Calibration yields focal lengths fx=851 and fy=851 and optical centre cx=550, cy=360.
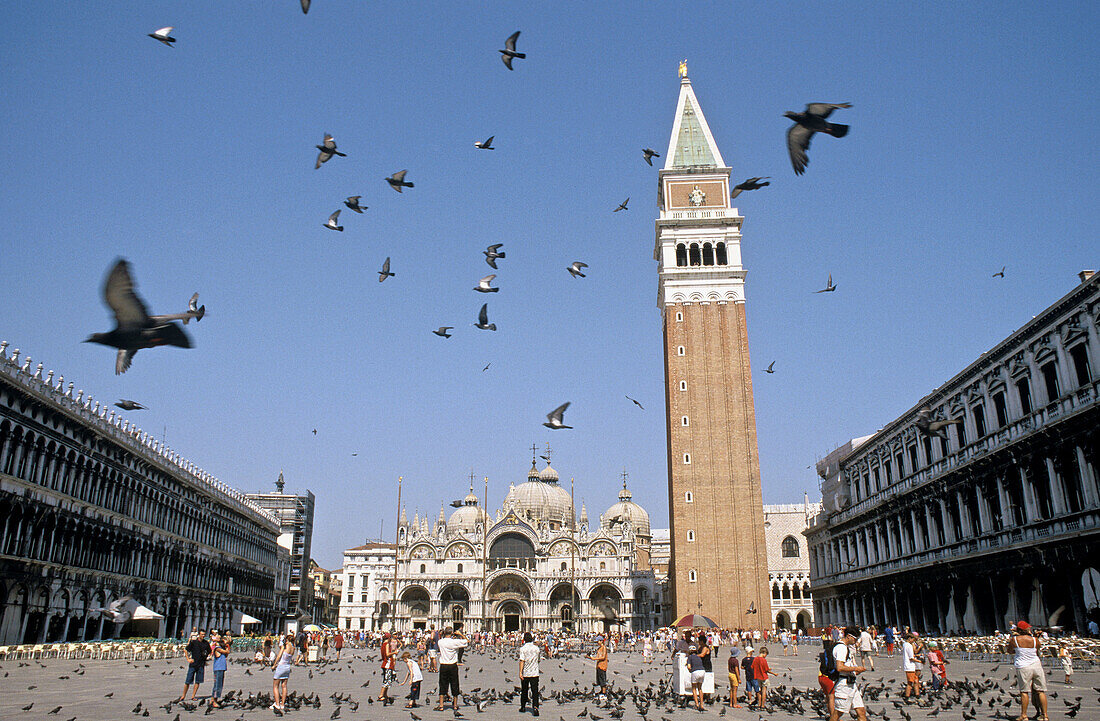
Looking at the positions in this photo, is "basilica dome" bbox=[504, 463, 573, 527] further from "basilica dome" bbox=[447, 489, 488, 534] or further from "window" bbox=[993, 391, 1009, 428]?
"window" bbox=[993, 391, 1009, 428]

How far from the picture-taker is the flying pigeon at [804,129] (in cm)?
1209

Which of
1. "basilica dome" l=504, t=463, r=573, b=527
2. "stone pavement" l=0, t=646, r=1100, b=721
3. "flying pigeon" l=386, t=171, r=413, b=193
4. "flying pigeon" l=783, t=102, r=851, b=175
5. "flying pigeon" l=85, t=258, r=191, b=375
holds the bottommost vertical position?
"stone pavement" l=0, t=646, r=1100, b=721

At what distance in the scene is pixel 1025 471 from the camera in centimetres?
2872

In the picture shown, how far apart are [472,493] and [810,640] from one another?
161ft

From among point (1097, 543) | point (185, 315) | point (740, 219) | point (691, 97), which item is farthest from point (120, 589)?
point (691, 97)

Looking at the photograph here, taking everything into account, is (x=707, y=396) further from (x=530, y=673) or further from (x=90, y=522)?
(x=530, y=673)

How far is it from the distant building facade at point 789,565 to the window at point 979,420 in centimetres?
3895

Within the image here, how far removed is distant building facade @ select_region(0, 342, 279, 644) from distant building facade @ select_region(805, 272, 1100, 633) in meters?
33.1

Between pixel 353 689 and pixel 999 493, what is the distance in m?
23.6

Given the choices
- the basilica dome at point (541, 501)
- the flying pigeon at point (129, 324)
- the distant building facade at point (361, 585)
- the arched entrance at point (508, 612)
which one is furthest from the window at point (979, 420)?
the distant building facade at point (361, 585)

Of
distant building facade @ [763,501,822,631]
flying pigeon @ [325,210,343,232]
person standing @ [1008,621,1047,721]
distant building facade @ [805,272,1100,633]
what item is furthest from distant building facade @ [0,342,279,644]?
distant building facade @ [763,501,822,631]

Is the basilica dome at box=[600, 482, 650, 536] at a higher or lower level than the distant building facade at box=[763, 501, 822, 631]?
higher

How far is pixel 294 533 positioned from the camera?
81812 millimetres

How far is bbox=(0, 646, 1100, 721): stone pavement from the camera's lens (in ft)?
44.8
